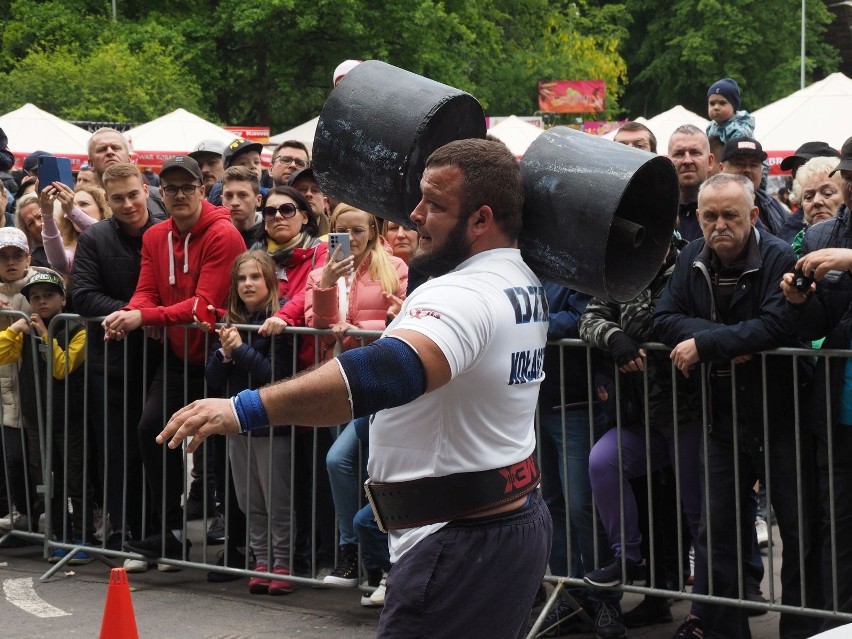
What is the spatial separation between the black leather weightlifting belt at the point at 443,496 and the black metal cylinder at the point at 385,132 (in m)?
0.89

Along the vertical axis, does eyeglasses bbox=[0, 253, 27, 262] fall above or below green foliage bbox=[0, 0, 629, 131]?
below

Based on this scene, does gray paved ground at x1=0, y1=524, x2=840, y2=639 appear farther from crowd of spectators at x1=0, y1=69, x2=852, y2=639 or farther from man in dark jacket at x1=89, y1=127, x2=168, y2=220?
man in dark jacket at x1=89, y1=127, x2=168, y2=220

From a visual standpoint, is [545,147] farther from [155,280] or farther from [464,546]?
[155,280]

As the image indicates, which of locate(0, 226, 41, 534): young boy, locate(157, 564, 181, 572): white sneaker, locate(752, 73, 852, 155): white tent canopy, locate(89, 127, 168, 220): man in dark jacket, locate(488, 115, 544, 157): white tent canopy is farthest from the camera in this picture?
locate(488, 115, 544, 157): white tent canopy

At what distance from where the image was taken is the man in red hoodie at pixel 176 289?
7.26 meters

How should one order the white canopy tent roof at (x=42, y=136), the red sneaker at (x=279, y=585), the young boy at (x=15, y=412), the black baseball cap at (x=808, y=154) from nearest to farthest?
the red sneaker at (x=279, y=585), the young boy at (x=15, y=412), the black baseball cap at (x=808, y=154), the white canopy tent roof at (x=42, y=136)

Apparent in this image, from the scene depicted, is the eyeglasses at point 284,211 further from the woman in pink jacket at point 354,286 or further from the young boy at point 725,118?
the young boy at point 725,118

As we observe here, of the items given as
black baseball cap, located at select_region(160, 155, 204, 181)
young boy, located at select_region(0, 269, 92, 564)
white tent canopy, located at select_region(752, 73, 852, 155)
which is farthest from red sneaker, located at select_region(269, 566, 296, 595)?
white tent canopy, located at select_region(752, 73, 852, 155)

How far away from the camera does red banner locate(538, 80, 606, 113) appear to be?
4156 cm

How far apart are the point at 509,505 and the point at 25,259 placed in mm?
5122

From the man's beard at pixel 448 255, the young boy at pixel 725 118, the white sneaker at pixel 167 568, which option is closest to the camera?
the man's beard at pixel 448 255

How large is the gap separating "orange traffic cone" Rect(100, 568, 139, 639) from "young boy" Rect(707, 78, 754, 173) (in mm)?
5291

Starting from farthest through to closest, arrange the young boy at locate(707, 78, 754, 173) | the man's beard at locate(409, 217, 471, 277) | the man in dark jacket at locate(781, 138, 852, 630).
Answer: the young boy at locate(707, 78, 754, 173) < the man in dark jacket at locate(781, 138, 852, 630) < the man's beard at locate(409, 217, 471, 277)

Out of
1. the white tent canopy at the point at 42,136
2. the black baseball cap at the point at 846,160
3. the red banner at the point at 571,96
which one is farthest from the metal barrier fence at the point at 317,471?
the red banner at the point at 571,96
